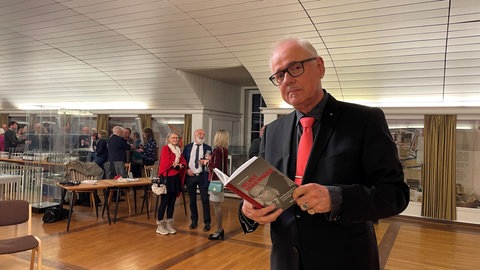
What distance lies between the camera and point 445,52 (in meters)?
5.71

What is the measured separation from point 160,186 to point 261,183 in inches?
178

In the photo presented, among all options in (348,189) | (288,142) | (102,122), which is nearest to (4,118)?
(102,122)

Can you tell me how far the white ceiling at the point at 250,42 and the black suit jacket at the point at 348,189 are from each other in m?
4.46

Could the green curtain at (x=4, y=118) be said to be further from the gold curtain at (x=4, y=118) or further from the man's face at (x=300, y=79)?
the man's face at (x=300, y=79)

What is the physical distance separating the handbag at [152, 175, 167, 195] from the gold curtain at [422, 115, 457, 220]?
537cm

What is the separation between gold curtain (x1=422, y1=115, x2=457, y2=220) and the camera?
22.7ft

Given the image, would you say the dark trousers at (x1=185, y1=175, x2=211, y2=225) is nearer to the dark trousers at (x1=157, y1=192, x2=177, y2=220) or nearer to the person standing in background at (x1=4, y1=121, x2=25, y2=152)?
the dark trousers at (x1=157, y1=192, x2=177, y2=220)

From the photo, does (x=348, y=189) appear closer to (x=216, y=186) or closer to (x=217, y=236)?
(x=216, y=186)

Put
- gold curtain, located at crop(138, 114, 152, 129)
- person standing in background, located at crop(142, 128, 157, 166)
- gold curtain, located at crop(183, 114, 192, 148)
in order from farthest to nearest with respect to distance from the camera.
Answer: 1. gold curtain, located at crop(138, 114, 152, 129)
2. gold curtain, located at crop(183, 114, 192, 148)
3. person standing in background, located at crop(142, 128, 157, 166)

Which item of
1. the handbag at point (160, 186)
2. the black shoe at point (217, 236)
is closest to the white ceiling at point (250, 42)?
the handbag at point (160, 186)

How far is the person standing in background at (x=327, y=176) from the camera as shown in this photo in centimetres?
104

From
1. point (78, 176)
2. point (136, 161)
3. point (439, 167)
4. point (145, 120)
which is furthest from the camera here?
point (145, 120)

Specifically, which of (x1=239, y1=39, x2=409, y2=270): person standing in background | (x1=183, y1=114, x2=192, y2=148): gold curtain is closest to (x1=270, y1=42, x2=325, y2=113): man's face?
(x1=239, y1=39, x2=409, y2=270): person standing in background

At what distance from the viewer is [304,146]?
1.21 meters
